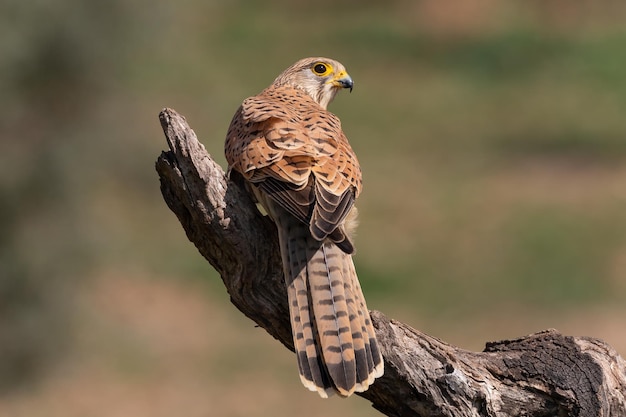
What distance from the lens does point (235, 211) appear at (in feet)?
16.8

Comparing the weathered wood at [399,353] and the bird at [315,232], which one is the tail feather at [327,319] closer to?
the bird at [315,232]

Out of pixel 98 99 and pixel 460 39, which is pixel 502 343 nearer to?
pixel 98 99

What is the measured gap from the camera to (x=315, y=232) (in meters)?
4.88

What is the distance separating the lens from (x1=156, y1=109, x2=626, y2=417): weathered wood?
5059mm

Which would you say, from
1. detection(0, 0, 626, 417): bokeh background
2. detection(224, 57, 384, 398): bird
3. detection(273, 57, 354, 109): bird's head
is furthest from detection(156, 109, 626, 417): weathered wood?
detection(0, 0, 626, 417): bokeh background

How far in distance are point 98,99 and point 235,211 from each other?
381 inches

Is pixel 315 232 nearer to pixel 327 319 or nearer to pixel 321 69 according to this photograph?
pixel 327 319

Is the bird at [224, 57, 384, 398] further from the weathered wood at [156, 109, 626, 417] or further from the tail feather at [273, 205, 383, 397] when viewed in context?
the weathered wood at [156, 109, 626, 417]

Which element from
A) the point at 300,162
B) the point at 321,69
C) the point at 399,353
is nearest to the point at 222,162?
the point at 321,69

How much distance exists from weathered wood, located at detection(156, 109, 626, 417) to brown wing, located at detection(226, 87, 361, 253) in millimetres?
174

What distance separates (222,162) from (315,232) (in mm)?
11993

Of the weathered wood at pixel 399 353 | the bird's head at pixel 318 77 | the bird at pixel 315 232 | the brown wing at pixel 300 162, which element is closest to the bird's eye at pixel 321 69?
the bird's head at pixel 318 77

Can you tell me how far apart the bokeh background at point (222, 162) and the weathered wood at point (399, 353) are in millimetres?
8120

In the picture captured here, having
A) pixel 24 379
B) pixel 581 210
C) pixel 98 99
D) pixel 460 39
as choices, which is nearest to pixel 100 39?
pixel 98 99
